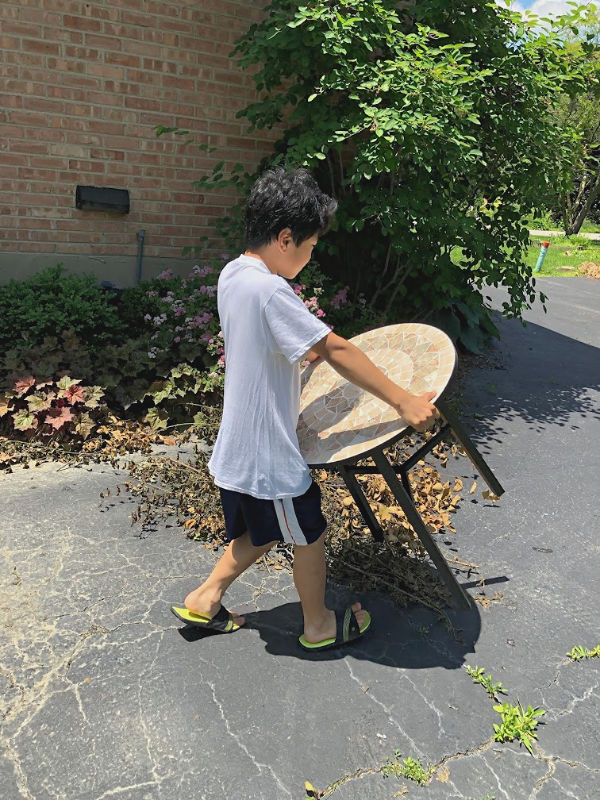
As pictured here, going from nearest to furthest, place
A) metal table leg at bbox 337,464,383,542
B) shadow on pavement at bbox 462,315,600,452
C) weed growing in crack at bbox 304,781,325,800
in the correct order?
weed growing in crack at bbox 304,781,325,800
metal table leg at bbox 337,464,383,542
shadow on pavement at bbox 462,315,600,452

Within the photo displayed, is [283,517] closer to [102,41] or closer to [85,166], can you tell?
[85,166]

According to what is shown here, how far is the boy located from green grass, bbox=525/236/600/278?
11.9 meters

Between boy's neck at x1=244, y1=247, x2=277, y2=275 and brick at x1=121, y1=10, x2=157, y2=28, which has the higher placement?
brick at x1=121, y1=10, x2=157, y2=28

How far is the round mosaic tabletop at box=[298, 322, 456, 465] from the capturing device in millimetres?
2262

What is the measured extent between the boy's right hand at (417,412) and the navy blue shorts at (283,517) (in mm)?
411

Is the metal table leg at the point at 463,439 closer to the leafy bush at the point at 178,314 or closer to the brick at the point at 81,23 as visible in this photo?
the leafy bush at the point at 178,314

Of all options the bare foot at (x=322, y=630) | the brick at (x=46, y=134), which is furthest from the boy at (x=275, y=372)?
the brick at (x=46, y=134)

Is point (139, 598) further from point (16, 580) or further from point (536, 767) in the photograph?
point (536, 767)

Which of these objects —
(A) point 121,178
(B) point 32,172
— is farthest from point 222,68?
(B) point 32,172

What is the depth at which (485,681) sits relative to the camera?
244cm

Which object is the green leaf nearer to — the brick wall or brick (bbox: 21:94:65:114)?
the brick wall

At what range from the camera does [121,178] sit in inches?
203

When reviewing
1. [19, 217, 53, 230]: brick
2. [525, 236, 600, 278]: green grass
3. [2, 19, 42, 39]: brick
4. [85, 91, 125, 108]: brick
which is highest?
[2, 19, 42, 39]: brick

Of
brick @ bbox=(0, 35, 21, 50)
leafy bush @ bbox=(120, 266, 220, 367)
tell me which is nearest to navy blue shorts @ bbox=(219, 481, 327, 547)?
leafy bush @ bbox=(120, 266, 220, 367)
